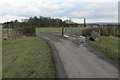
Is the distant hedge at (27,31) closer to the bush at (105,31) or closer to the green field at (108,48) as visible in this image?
the bush at (105,31)

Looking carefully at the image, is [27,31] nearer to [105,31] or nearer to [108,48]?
[105,31]

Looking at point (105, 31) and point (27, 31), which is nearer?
point (105, 31)

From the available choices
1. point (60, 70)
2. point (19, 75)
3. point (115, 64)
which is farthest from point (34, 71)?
point (115, 64)

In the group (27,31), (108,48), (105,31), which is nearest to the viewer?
(108,48)

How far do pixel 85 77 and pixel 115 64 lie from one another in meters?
2.53

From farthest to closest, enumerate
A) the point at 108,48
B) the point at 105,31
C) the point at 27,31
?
1. the point at 27,31
2. the point at 105,31
3. the point at 108,48

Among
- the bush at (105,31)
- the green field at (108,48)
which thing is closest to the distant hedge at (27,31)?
the bush at (105,31)

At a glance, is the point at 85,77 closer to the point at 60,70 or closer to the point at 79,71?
the point at 79,71

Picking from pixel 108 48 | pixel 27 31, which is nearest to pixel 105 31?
pixel 108 48

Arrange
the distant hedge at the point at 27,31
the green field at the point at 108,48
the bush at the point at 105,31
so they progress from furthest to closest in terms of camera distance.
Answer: the distant hedge at the point at 27,31
the bush at the point at 105,31
the green field at the point at 108,48

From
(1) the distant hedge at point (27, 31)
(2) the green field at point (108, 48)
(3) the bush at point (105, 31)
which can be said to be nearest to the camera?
(2) the green field at point (108, 48)

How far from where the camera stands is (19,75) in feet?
18.8

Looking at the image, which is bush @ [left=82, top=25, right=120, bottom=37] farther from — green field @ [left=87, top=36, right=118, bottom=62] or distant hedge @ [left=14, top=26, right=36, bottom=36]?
distant hedge @ [left=14, top=26, right=36, bottom=36]

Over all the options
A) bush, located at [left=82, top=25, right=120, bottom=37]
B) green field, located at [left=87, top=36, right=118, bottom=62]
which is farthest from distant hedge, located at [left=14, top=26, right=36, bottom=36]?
green field, located at [left=87, top=36, right=118, bottom=62]
